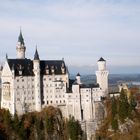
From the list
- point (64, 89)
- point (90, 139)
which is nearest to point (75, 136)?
point (90, 139)

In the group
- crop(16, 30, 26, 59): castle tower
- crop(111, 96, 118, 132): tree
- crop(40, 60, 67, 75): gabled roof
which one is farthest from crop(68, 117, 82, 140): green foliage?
crop(16, 30, 26, 59): castle tower

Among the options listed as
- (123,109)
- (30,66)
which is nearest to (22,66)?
(30,66)

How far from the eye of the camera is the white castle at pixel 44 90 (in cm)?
10012

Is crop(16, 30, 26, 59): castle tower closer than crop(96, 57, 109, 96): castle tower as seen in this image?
No

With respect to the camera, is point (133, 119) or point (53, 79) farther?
point (53, 79)

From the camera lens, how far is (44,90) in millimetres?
102750

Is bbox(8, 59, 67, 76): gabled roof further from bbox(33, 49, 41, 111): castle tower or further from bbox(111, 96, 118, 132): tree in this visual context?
bbox(111, 96, 118, 132): tree

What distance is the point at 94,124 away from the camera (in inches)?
3994

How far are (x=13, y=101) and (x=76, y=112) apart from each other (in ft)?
45.3

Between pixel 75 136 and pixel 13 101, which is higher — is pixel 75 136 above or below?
below

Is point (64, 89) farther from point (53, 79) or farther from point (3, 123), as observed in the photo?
point (3, 123)

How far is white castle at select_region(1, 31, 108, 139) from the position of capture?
100 meters

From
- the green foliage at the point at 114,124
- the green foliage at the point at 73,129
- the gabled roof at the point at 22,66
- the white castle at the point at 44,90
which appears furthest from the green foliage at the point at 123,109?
the gabled roof at the point at 22,66

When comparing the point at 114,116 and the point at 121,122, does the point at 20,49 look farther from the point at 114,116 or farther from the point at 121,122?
the point at 121,122
